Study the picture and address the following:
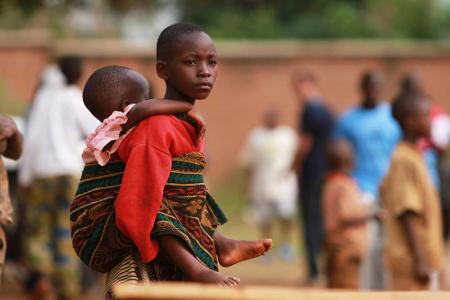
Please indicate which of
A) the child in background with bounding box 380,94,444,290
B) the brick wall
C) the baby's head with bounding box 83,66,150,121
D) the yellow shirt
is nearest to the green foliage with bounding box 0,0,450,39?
the brick wall

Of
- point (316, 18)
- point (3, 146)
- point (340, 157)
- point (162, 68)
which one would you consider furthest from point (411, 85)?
point (316, 18)

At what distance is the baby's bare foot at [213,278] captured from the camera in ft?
13.9

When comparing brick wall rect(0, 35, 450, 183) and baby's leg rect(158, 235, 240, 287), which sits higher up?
baby's leg rect(158, 235, 240, 287)

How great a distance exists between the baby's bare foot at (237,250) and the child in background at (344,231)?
4333 millimetres

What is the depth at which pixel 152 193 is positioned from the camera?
436cm

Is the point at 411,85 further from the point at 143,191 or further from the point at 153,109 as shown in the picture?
the point at 143,191

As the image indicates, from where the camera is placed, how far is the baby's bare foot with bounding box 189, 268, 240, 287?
167 inches

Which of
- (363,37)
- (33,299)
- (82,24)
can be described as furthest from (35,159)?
(82,24)

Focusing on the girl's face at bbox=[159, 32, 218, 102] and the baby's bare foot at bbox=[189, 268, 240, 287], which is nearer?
the baby's bare foot at bbox=[189, 268, 240, 287]

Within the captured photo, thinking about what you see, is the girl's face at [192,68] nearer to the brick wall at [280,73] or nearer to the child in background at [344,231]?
the child in background at [344,231]

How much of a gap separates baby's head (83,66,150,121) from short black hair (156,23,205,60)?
0.28 metres

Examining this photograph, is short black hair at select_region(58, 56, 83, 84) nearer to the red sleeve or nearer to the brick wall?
the red sleeve

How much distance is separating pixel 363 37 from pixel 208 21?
13.4ft

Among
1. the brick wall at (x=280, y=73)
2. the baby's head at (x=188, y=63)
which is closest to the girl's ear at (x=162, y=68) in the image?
the baby's head at (x=188, y=63)
